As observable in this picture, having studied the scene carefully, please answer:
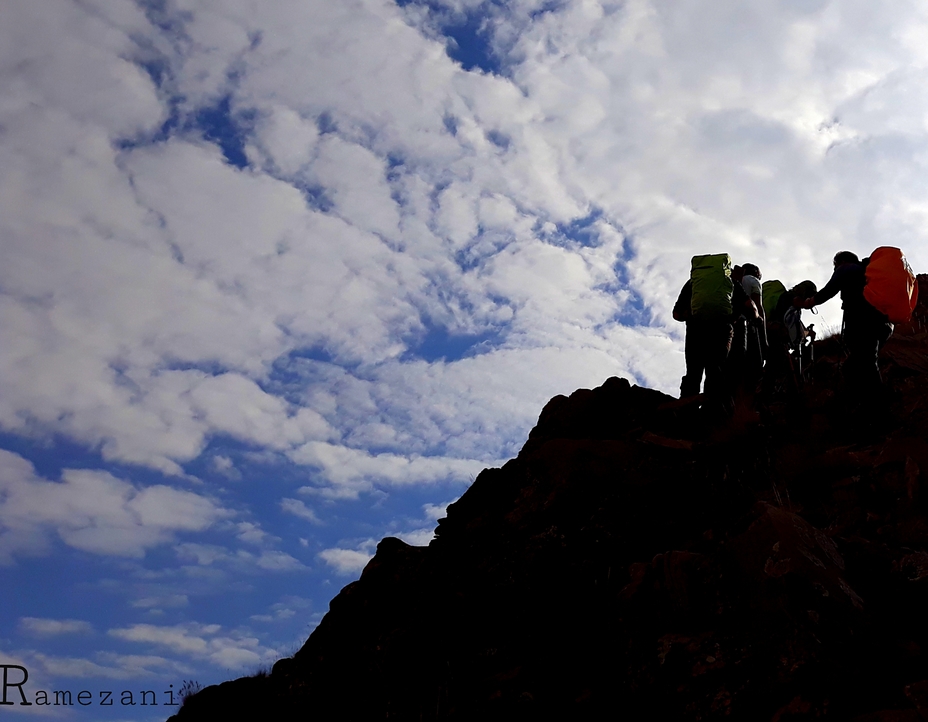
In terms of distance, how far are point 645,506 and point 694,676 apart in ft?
7.94

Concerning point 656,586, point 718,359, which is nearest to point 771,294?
point 718,359

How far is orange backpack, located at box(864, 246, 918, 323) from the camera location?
8773 mm

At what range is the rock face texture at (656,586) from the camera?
198 inches

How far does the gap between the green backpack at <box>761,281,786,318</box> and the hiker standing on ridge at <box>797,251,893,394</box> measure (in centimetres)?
375

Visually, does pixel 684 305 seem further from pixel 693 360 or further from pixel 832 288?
pixel 832 288

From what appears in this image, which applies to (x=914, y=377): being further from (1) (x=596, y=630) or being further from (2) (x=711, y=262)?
(1) (x=596, y=630)

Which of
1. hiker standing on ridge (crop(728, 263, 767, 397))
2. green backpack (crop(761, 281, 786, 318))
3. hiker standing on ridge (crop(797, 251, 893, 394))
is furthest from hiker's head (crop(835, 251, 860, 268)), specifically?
green backpack (crop(761, 281, 786, 318))

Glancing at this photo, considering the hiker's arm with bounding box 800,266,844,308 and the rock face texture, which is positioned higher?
the hiker's arm with bounding box 800,266,844,308

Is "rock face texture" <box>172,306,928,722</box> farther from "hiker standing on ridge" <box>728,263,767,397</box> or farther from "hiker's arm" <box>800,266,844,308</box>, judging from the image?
"hiker's arm" <box>800,266,844,308</box>

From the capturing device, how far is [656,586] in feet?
19.6

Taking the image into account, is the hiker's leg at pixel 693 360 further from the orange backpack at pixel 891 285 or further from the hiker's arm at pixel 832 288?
the orange backpack at pixel 891 285

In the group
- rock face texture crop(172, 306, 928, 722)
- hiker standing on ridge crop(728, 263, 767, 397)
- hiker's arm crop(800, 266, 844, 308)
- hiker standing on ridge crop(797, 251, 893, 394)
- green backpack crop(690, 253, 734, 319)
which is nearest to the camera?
rock face texture crop(172, 306, 928, 722)

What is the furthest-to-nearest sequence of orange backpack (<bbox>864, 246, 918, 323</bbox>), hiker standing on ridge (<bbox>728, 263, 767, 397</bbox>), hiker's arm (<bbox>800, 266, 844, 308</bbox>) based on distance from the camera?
hiker standing on ridge (<bbox>728, 263, 767, 397</bbox>), hiker's arm (<bbox>800, 266, 844, 308</bbox>), orange backpack (<bbox>864, 246, 918, 323</bbox>)

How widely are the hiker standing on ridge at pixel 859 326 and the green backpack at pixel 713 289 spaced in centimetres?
115
